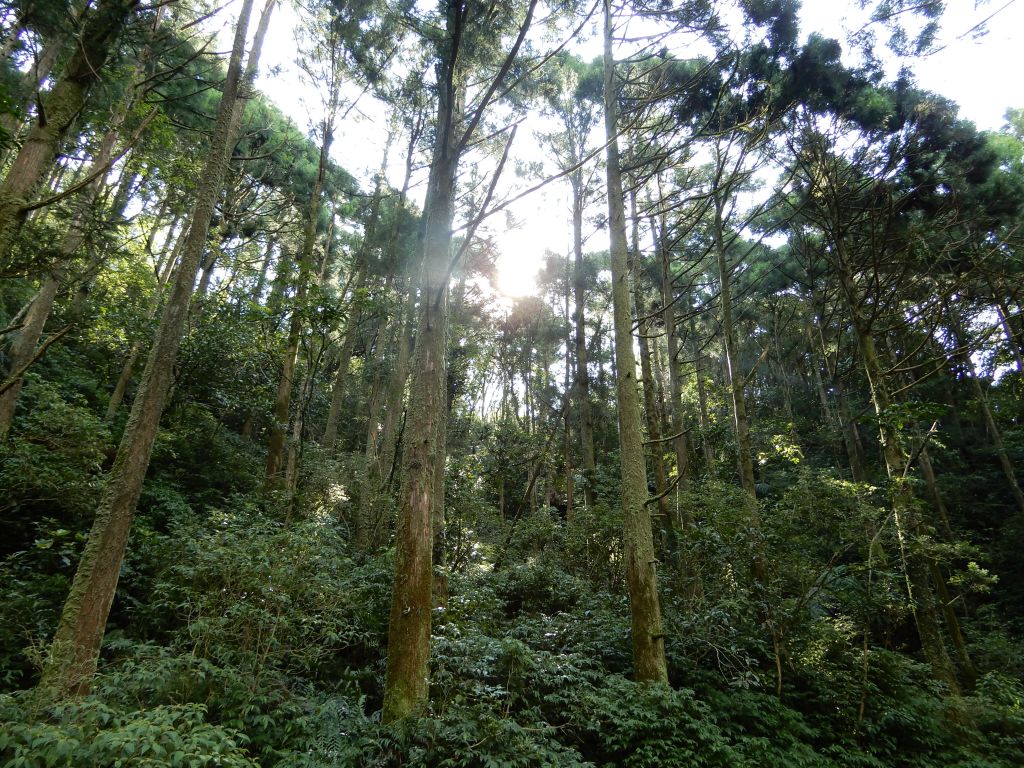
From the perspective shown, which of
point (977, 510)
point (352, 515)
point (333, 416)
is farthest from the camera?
point (977, 510)

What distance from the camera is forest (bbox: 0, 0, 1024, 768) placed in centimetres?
389

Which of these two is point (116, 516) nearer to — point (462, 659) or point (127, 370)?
point (462, 659)

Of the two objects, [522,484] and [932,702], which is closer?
[932,702]

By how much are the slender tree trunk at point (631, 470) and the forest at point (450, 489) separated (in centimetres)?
4

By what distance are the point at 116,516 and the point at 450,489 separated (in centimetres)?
690

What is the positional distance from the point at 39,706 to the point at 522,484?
18.1 m

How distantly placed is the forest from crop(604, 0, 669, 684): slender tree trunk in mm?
38

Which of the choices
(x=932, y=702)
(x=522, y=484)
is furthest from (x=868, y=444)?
(x=932, y=702)

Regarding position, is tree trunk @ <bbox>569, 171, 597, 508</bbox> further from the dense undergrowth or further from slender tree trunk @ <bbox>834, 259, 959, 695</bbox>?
slender tree trunk @ <bbox>834, 259, 959, 695</bbox>

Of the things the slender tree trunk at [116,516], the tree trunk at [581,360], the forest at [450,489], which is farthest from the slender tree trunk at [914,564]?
the slender tree trunk at [116,516]

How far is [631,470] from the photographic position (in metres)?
5.66

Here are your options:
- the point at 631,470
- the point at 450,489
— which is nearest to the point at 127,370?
the point at 450,489

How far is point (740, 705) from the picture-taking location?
5035mm

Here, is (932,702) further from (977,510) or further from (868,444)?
(868,444)
